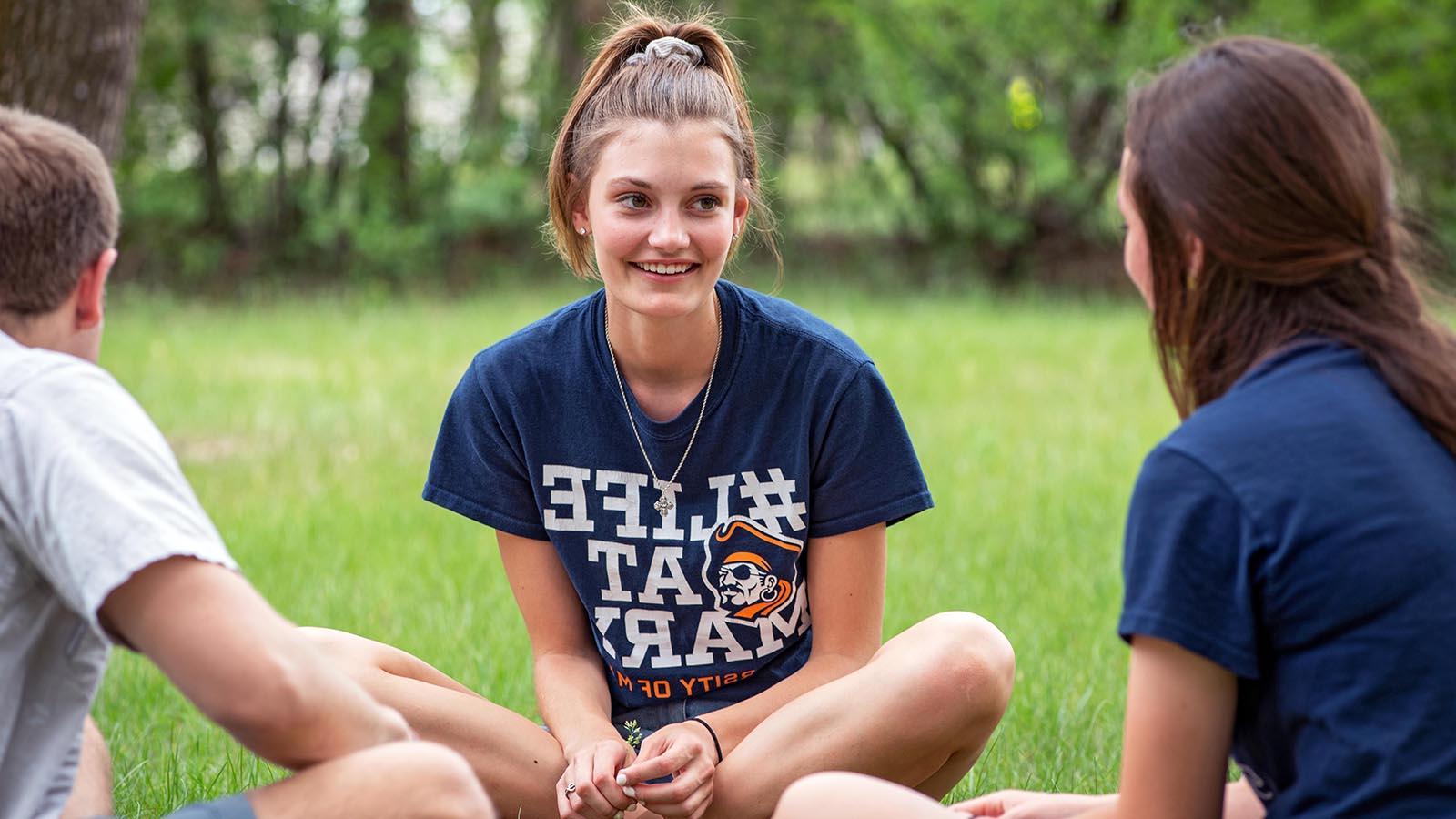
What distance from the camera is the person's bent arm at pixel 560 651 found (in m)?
3.07

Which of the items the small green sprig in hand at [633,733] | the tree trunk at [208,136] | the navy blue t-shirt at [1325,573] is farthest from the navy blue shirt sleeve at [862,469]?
the tree trunk at [208,136]

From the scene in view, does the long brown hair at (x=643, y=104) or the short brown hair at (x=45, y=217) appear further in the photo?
the long brown hair at (x=643, y=104)

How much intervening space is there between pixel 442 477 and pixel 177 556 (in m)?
1.36

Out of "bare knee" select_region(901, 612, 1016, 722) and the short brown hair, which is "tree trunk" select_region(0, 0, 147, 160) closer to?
the short brown hair

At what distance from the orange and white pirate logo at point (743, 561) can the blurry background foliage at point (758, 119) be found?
9635 mm

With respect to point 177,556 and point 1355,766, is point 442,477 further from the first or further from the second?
point 1355,766

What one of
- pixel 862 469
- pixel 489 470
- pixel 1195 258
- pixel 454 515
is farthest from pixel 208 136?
pixel 1195 258

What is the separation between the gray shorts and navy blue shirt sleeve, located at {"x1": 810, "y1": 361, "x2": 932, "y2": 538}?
1321 millimetres

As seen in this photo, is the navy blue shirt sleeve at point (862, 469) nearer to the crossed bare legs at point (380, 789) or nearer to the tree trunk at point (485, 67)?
the crossed bare legs at point (380, 789)

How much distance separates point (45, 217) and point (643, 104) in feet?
4.20

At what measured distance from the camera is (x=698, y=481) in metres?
3.08

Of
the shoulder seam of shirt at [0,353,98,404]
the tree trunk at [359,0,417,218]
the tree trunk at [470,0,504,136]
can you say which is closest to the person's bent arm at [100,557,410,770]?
the shoulder seam of shirt at [0,353,98,404]

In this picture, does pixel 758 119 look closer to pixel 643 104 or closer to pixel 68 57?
pixel 68 57

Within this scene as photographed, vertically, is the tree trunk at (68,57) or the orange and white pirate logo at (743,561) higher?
the tree trunk at (68,57)
